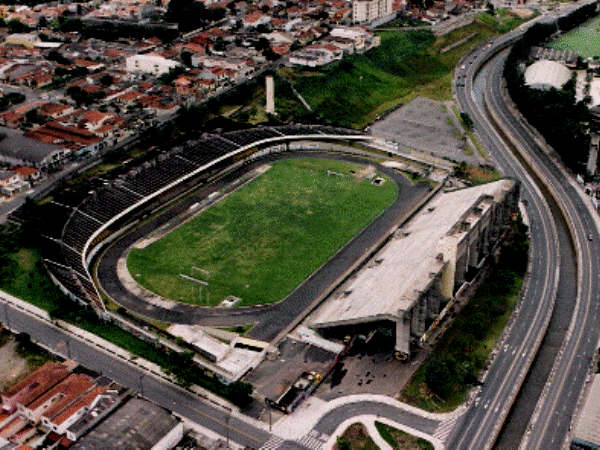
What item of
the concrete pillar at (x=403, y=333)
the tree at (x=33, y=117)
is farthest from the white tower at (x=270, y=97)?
the concrete pillar at (x=403, y=333)

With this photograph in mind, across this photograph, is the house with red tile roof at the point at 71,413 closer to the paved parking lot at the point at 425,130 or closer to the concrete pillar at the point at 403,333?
the concrete pillar at the point at 403,333

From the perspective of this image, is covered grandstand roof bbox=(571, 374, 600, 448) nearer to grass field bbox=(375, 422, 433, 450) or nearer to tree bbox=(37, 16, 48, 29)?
grass field bbox=(375, 422, 433, 450)

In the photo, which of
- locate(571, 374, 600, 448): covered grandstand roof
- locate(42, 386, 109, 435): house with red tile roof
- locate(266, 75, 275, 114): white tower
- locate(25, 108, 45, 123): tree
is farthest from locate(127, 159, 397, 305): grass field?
locate(25, 108, 45, 123): tree

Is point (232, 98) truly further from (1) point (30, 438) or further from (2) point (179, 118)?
(1) point (30, 438)

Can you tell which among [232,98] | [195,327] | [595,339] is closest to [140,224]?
[195,327]

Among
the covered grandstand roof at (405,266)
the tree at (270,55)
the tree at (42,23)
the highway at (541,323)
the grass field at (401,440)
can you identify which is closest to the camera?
the grass field at (401,440)
